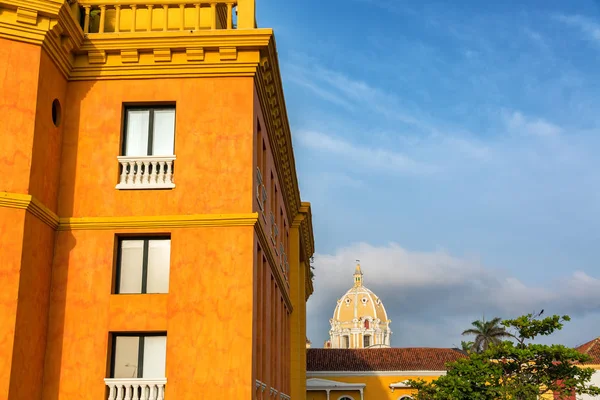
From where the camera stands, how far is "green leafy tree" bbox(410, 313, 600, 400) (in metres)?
34.0

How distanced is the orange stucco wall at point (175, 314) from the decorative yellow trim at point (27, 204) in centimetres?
89

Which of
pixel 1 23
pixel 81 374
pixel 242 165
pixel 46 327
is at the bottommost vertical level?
pixel 81 374

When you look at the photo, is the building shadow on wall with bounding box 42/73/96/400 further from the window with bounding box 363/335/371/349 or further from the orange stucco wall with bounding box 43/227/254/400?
→ the window with bounding box 363/335/371/349

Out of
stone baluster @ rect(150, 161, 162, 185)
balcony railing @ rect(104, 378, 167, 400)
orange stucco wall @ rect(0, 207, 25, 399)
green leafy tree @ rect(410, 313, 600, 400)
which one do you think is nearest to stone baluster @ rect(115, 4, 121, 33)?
stone baluster @ rect(150, 161, 162, 185)

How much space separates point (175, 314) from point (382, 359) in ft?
198

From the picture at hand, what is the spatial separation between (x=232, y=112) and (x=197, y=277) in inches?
134

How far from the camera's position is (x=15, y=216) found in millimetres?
12812

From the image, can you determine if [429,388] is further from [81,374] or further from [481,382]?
[81,374]

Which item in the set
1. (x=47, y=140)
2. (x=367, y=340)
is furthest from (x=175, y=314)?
(x=367, y=340)

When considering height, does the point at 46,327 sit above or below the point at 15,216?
below

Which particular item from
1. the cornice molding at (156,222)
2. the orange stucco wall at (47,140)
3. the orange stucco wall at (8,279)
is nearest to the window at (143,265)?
the cornice molding at (156,222)

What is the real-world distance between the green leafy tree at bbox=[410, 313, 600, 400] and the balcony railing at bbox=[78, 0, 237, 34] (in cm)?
2424

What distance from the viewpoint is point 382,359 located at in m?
72.1

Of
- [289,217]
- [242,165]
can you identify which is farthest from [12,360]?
[289,217]
